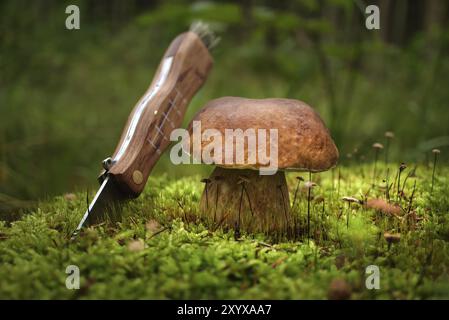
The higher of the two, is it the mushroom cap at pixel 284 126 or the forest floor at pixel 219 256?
the mushroom cap at pixel 284 126

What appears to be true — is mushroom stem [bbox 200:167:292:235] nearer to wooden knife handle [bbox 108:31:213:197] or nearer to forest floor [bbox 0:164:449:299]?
forest floor [bbox 0:164:449:299]

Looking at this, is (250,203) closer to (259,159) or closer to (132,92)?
(259,159)

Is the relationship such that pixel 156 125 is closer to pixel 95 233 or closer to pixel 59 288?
pixel 95 233

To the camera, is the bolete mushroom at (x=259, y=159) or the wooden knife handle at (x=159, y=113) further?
the wooden knife handle at (x=159, y=113)

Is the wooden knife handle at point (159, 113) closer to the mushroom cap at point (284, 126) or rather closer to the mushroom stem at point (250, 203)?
the mushroom cap at point (284, 126)

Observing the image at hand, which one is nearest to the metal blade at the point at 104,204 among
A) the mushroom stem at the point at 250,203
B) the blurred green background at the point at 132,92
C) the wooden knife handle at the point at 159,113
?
the wooden knife handle at the point at 159,113

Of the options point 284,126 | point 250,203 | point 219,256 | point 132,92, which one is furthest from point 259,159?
point 132,92

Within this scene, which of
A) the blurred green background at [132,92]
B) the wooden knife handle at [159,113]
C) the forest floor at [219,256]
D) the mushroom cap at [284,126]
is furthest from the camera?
the blurred green background at [132,92]
